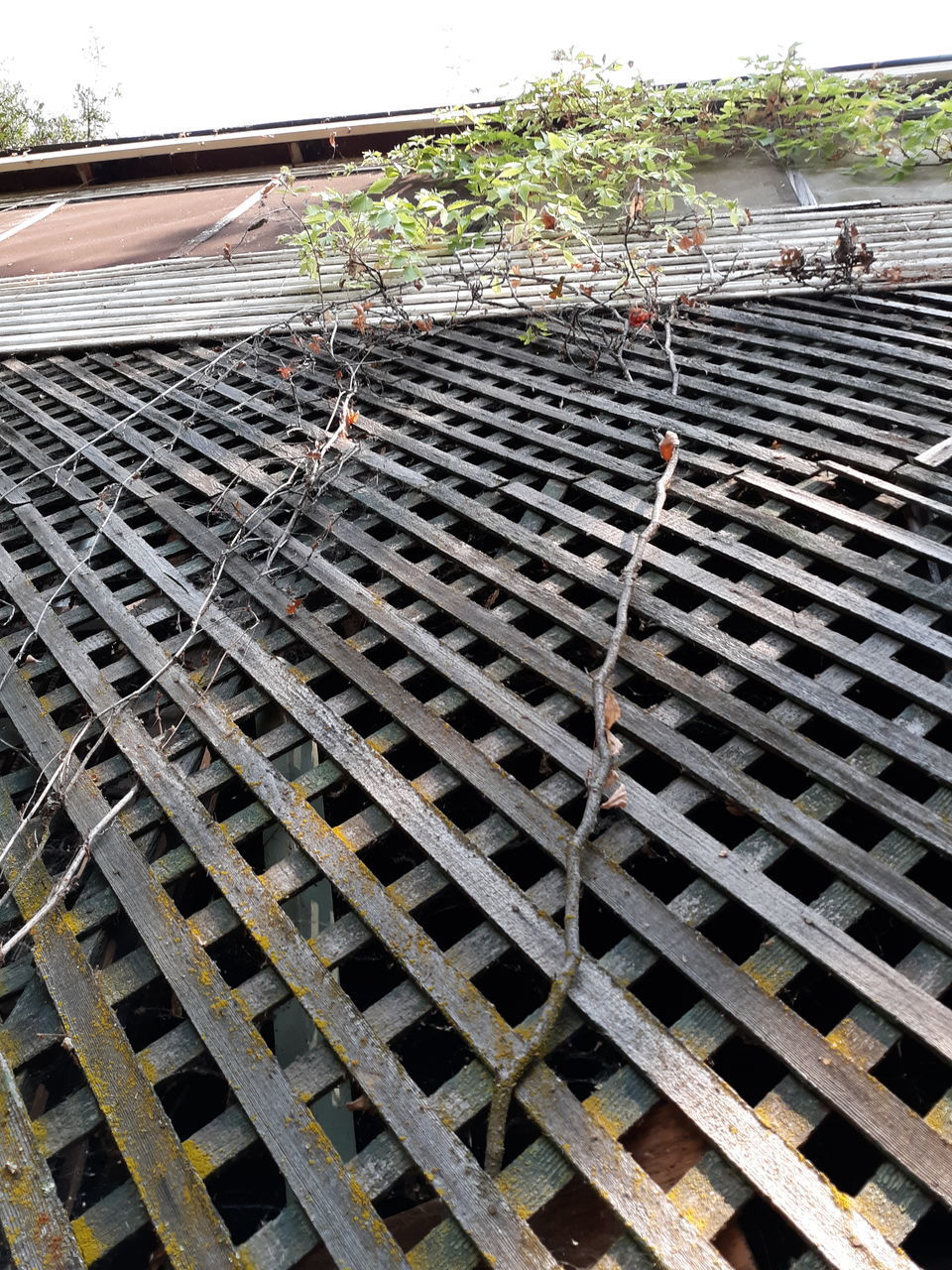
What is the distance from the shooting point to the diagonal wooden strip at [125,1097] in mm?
1062

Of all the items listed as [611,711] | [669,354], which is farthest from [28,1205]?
[669,354]

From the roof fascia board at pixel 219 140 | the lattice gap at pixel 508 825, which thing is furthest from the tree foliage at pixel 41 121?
the lattice gap at pixel 508 825

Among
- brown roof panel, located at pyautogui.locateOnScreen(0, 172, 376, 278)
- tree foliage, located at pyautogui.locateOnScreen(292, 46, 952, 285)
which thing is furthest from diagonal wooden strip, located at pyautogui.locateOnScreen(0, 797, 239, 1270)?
brown roof panel, located at pyautogui.locateOnScreen(0, 172, 376, 278)

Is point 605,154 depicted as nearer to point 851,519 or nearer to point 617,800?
point 851,519

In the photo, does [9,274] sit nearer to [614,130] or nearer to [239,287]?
[239,287]

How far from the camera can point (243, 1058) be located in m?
1.22

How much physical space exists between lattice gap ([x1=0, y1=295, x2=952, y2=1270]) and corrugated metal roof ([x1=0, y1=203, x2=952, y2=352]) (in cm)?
80

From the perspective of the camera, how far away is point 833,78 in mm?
4777

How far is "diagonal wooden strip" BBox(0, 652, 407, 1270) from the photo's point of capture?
1.05 metres

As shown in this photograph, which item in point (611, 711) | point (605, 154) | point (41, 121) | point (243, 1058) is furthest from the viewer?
point (41, 121)

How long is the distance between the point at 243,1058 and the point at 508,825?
56cm

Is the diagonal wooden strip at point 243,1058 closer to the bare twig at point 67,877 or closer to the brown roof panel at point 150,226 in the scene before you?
the bare twig at point 67,877

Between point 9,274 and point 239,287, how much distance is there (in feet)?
6.71

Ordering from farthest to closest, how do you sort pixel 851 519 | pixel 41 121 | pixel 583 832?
pixel 41 121, pixel 851 519, pixel 583 832
